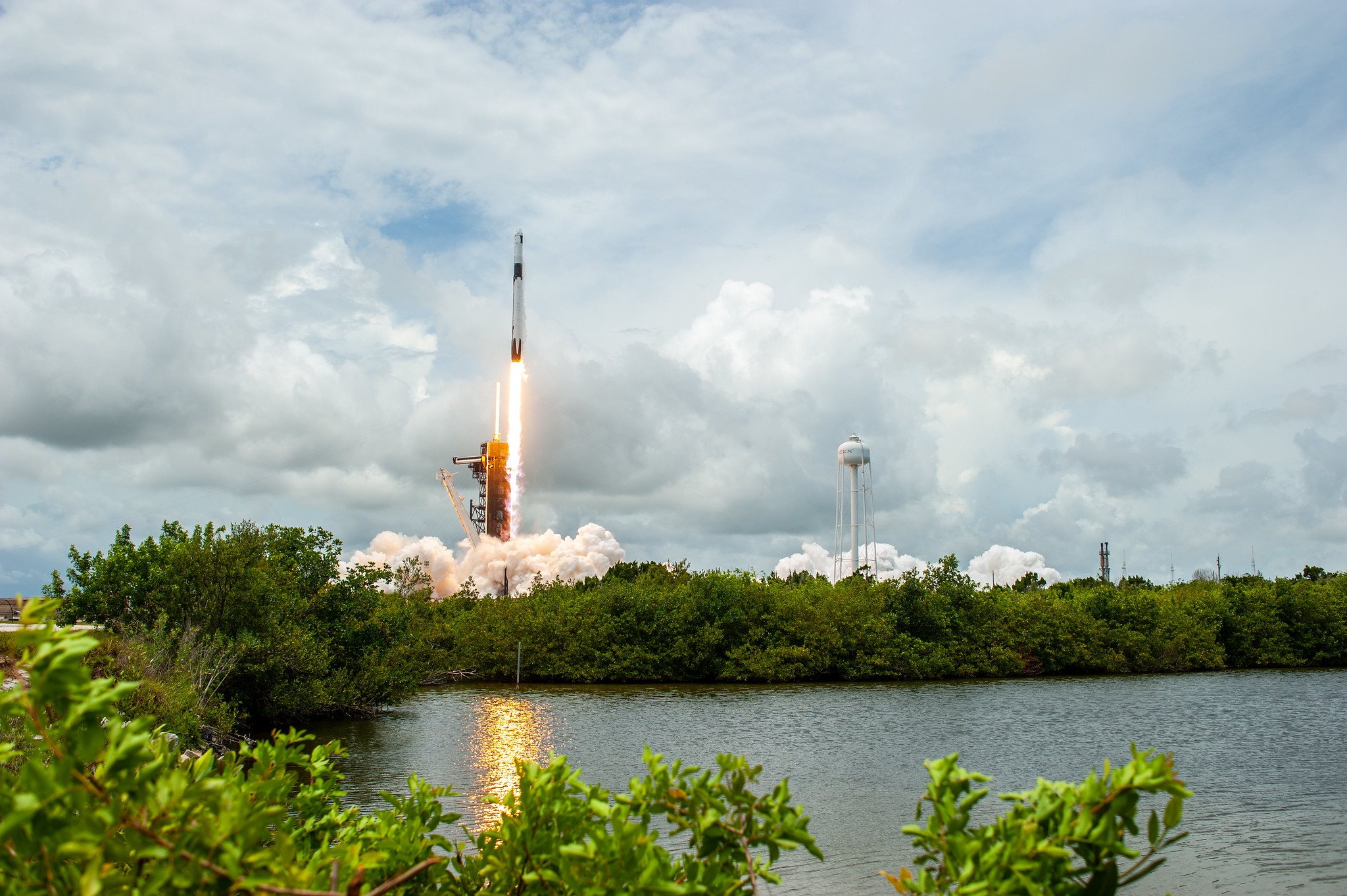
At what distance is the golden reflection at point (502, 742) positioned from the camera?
1970 cm

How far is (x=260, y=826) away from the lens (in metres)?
2.49

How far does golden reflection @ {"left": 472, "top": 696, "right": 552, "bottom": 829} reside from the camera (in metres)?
19.7

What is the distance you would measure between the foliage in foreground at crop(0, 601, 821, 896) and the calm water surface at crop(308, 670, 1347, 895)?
672 cm

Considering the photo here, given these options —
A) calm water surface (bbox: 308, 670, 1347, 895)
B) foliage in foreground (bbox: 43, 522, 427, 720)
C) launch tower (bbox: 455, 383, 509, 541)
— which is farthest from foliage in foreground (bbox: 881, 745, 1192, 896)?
launch tower (bbox: 455, 383, 509, 541)

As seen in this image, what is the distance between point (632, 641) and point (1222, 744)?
31.2 metres

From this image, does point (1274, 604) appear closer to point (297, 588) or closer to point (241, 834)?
point (297, 588)

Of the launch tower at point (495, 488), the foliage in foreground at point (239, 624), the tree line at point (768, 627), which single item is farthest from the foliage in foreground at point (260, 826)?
the launch tower at point (495, 488)

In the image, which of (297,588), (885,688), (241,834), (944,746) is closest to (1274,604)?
(885,688)

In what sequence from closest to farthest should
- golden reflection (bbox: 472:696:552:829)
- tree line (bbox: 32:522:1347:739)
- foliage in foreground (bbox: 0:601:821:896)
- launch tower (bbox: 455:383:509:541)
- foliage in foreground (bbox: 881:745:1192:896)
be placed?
foliage in foreground (bbox: 0:601:821:896)
foliage in foreground (bbox: 881:745:1192:896)
golden reflection (bbox: 472:696:552:829)
tree line (bbox: 32:522:1347:739)
launch tower (bbox: 455:383:509:541)

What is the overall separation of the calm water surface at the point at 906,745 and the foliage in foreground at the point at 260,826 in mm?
6721

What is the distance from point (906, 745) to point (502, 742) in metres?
12.4

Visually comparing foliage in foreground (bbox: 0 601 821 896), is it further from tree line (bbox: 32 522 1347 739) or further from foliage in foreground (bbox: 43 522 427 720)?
tree line (bbox: 32 522 1347 739)

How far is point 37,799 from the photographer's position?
221 cm

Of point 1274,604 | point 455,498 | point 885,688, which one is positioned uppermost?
point 455,498
